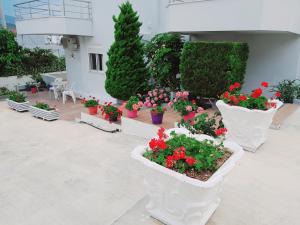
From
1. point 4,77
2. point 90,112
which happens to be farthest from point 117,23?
point 4,77

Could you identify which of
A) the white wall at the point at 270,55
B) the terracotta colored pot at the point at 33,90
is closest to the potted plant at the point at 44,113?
the terracotta colored pot at the point at 33,90

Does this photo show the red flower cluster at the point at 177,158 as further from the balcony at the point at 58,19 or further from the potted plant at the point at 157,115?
the balcony at the point at 58,19

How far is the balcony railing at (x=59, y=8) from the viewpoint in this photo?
1207cm

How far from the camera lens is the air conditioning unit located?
13305 mm

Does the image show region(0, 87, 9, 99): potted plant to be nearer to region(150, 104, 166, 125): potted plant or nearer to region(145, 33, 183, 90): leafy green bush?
region(145, 33, 183, 90): leafy green bush

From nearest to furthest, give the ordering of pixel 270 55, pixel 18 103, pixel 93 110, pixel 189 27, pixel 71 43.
A: pixel 189 27, pixel 270 55, pixel 93 110, pixel 18 103, pixel 71 43

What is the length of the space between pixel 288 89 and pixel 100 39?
27.6 ft

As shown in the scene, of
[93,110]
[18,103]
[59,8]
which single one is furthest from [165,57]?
[59,8]

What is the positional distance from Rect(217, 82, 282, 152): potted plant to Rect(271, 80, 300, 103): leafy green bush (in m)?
3.64

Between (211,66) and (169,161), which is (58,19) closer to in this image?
(211,66)

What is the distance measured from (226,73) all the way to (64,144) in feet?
16.6

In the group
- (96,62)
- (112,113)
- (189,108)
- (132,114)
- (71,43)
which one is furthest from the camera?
(71,43)

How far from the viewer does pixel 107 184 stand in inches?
172

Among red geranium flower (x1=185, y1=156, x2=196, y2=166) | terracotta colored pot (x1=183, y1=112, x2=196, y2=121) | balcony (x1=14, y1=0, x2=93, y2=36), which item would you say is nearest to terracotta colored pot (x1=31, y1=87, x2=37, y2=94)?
balcony (x1=14, y1=0, x2=93, y2=36)
